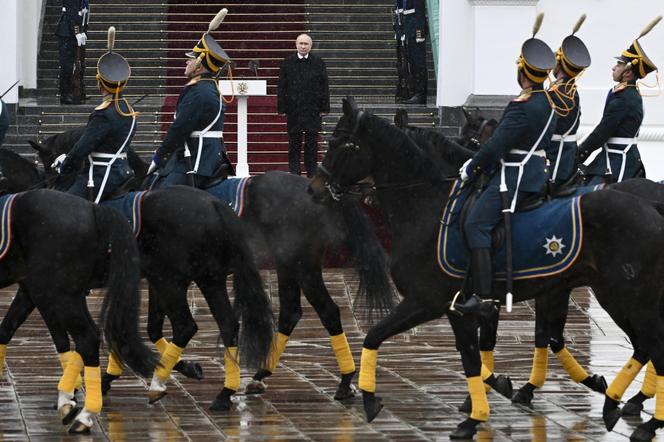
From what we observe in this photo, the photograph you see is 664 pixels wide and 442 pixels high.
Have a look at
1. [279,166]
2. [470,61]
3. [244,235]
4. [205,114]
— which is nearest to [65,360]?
[244,235]

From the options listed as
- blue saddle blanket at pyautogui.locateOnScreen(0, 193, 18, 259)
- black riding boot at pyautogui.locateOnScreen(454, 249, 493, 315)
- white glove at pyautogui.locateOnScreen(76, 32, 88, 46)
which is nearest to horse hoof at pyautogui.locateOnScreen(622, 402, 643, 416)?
black riding boot at pyautogui.locateOnScreen(454, 249, 493, 315)

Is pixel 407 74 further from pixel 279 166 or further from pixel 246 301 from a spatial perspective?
pixel 246 301

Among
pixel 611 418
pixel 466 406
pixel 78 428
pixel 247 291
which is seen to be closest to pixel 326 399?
pixel 247 291

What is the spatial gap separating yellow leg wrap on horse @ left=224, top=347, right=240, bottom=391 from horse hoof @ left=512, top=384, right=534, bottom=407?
1.97 m

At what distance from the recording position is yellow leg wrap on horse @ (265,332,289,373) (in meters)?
11.6

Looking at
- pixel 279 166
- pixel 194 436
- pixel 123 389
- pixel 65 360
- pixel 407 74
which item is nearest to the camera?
pixel 194 436

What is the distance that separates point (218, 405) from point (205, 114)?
2605 mm

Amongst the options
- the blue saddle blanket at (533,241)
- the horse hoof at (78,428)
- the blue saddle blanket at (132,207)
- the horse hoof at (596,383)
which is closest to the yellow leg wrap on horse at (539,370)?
the horse hoof at (596,383)

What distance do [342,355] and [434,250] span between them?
5.42ft

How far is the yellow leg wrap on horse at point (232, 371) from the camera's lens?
1123cm

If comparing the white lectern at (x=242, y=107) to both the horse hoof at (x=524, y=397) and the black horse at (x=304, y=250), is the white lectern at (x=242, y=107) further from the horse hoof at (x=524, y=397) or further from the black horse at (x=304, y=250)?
the horse hoof at (x=524, y=397)

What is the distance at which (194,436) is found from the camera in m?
10.1

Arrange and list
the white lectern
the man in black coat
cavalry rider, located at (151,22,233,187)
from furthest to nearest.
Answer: the white lectern, the man in black coat, cavalry rider, located at (151,22,233,187)

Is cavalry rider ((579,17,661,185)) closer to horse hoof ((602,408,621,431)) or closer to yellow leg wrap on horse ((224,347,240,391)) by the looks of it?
horse hoof ((602,408,621,431))
